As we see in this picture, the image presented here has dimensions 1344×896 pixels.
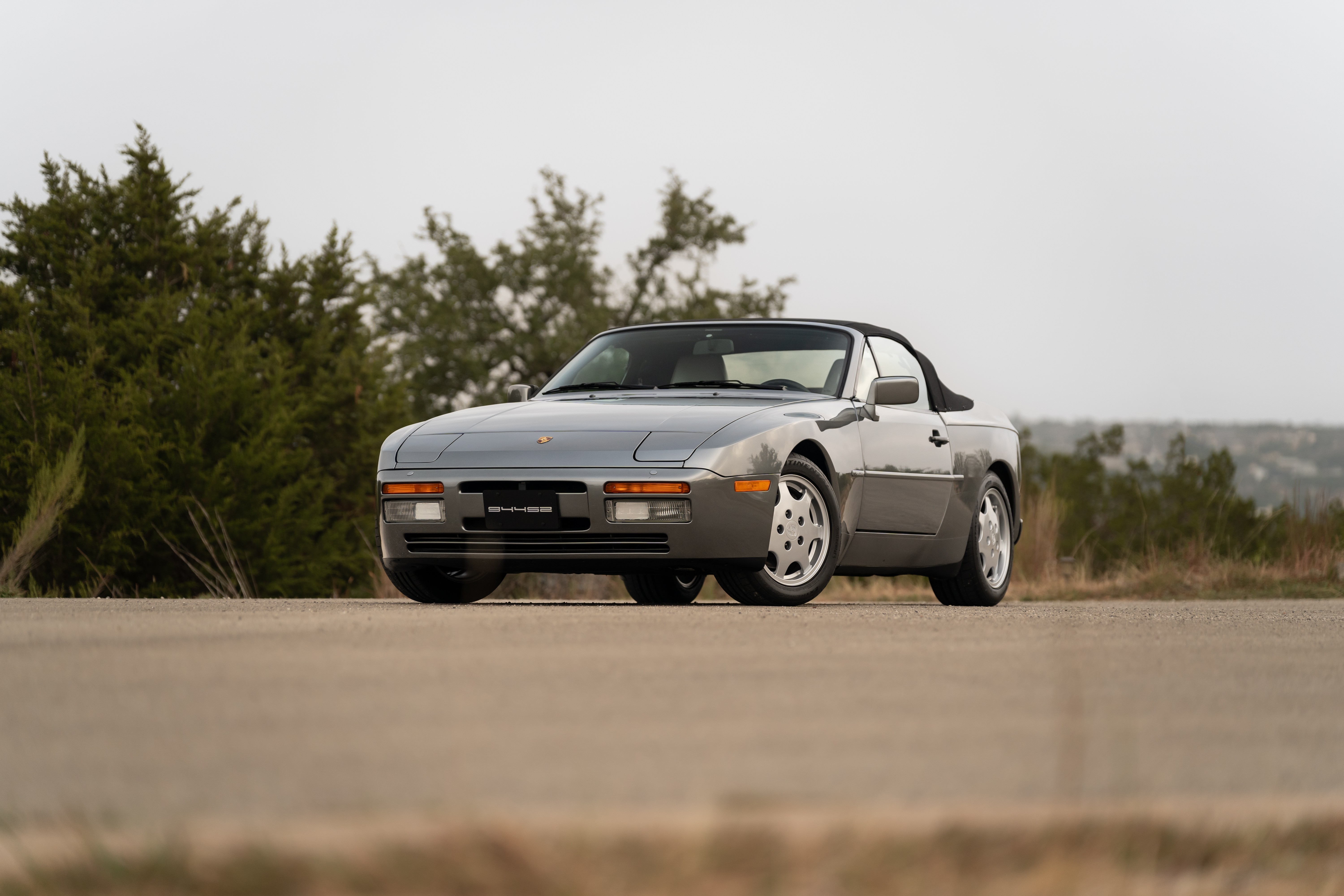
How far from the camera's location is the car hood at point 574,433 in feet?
25.5

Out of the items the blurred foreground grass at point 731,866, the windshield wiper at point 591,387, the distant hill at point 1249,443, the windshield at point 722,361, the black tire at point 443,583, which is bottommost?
the distant hill at point 1249,443

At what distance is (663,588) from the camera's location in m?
10.7

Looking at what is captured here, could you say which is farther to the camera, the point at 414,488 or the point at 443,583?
the point at 443,583

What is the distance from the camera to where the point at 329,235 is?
1533 inches

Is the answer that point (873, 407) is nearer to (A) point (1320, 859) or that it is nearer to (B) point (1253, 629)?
(B) point (1253, 629)

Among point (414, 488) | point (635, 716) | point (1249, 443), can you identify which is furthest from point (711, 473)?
point (1249, 443)

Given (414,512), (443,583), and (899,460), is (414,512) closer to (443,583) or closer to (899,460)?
(443,583)

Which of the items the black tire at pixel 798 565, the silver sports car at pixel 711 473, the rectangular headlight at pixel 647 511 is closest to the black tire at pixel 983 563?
the silver sports car at pixel 711 473

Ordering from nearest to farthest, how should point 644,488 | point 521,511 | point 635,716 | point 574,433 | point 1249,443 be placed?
point 635,716, point 644,488, point 521,511, point 574,433, point 1249,443

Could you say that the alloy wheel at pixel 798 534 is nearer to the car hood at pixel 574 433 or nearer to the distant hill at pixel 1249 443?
the car hood at pixel 574 433

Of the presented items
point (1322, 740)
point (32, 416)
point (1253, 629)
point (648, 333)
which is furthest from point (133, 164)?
point (1322, 740)

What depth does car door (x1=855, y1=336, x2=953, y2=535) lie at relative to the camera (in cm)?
889

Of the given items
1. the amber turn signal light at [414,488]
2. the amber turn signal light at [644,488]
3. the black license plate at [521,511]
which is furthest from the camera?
the amber turn signal light at [414,488]

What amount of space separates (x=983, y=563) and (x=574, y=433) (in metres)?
3.23
